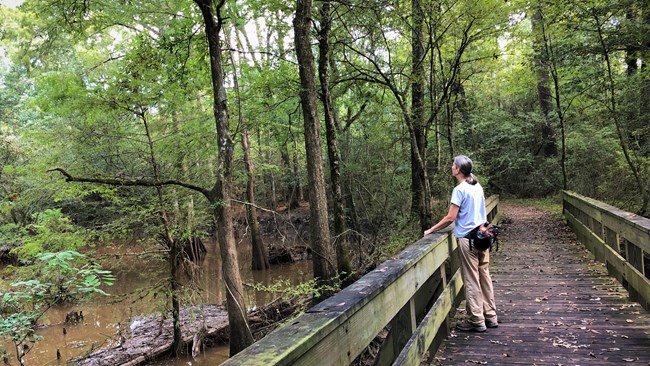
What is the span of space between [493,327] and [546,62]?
12865mm

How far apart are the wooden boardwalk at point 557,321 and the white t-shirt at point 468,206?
3.75 ft

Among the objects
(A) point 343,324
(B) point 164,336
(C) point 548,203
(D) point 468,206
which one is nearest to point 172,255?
(B) point 164,336

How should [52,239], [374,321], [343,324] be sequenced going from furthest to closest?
[52,239] → [374,321] → [343,324]

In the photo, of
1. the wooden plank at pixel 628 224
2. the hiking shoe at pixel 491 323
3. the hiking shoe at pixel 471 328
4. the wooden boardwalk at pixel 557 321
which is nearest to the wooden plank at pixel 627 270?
the wooden boardwalk at pixel 557 321

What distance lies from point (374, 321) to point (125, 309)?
12.5 metres

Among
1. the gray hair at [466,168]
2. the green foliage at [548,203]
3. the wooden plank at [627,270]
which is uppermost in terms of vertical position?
the gray hair at [466,168]

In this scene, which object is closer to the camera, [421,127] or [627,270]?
[627,270]

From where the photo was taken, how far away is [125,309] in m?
12.7

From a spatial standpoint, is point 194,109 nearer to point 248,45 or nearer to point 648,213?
point 648,213

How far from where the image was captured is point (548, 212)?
16875mm

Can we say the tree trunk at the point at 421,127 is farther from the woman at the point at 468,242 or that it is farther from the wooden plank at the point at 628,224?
the woman at the point at 468,242

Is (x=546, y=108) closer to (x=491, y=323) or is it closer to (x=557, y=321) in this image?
(x=557, y=321)

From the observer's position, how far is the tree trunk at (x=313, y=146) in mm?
7520

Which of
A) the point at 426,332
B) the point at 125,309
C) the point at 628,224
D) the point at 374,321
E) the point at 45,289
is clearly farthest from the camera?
the point at 125,309
